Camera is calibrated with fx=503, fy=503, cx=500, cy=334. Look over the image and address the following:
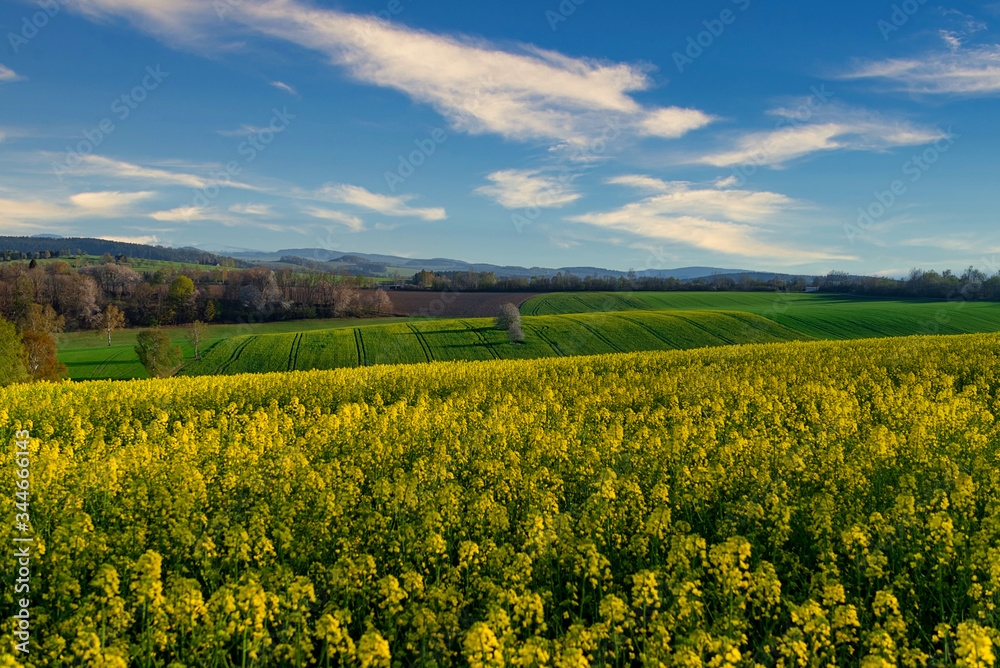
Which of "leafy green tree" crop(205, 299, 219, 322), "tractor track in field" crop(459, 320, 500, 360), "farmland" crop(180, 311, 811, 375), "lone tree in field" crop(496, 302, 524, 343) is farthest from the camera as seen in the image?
"leafy green tree" crop(205, 299, 219, 322)

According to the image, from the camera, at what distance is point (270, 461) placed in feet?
30.9

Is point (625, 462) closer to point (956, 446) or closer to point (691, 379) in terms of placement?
point (956, 446)

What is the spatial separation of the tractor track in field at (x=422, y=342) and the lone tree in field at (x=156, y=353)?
2756cm

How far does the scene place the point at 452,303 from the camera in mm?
99625

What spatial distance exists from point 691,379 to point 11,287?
112m

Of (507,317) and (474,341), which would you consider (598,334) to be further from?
(474,341)

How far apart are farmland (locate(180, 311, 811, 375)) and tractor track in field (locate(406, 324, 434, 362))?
0.13 meters

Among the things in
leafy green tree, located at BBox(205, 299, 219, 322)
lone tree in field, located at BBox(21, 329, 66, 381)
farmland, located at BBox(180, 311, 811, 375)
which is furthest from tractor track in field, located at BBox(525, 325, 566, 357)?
leafy green tree, located at BBox(205, 299, 219, 322)

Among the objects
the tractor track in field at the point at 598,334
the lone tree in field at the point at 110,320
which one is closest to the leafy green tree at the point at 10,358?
the lone tree in field at the point at 110,320

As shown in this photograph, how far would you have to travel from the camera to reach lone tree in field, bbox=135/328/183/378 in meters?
53.9

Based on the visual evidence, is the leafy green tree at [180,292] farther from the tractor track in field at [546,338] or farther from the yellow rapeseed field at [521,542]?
the yellow rapeseed field at [521,542]

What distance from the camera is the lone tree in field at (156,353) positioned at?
53938 millimetres

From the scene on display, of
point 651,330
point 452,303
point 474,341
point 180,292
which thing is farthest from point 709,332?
point 180,292

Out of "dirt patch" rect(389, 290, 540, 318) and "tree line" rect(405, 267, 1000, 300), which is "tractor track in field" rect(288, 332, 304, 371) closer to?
"dirt patch" rect(389, 290, 540, 318)
